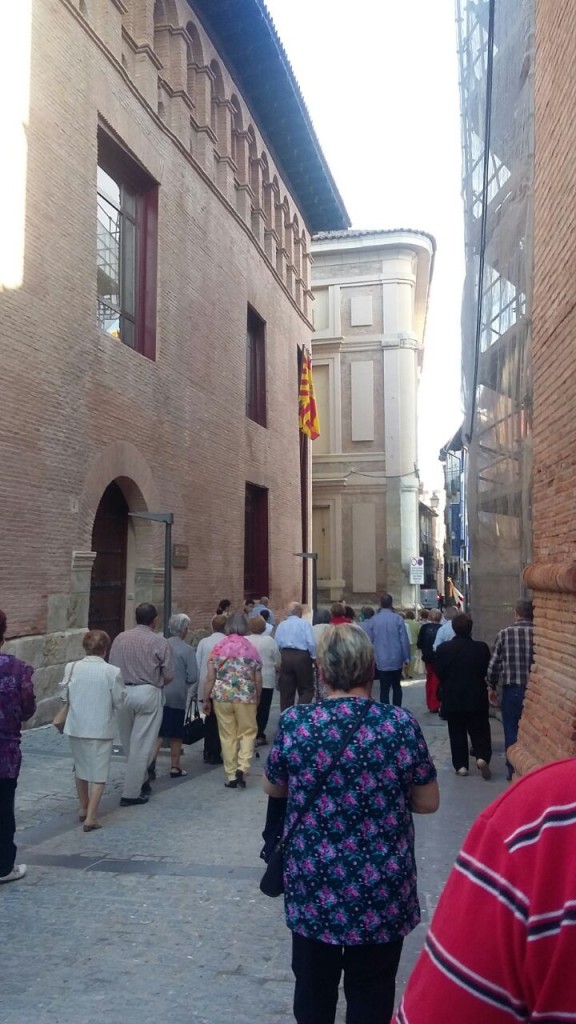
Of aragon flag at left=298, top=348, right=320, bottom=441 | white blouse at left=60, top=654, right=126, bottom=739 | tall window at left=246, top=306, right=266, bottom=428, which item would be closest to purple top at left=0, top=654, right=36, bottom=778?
white blouse at left=60, top=654, right=126, bottom=739

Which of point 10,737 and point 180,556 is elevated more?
point 180,556

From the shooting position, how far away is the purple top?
205 inches

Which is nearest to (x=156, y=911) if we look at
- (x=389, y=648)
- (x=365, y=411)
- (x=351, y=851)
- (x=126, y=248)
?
(x=351, y=851)

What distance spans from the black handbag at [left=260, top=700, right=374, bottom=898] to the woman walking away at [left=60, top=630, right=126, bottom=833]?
3.92 metres

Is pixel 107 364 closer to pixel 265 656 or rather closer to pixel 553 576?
pixel 265 656

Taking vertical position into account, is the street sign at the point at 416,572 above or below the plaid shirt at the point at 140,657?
above

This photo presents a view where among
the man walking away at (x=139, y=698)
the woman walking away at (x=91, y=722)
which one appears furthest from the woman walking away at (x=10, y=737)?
the man walking away at (x=139, y=698)

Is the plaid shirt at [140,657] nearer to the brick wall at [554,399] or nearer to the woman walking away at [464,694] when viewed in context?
the woman walking away at [464,694]

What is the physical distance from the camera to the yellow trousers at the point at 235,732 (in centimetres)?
817

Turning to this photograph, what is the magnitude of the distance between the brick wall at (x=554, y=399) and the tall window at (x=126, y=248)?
26.0 feet

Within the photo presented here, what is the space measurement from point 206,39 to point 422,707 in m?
13.2

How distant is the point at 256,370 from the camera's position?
→ 22.0 metres

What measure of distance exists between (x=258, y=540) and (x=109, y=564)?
8297mm

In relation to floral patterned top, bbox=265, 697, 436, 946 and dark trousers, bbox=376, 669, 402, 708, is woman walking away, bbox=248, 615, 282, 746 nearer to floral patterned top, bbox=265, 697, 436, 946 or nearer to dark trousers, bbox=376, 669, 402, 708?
dark trousers, bbox=376, 669, 402, 708
